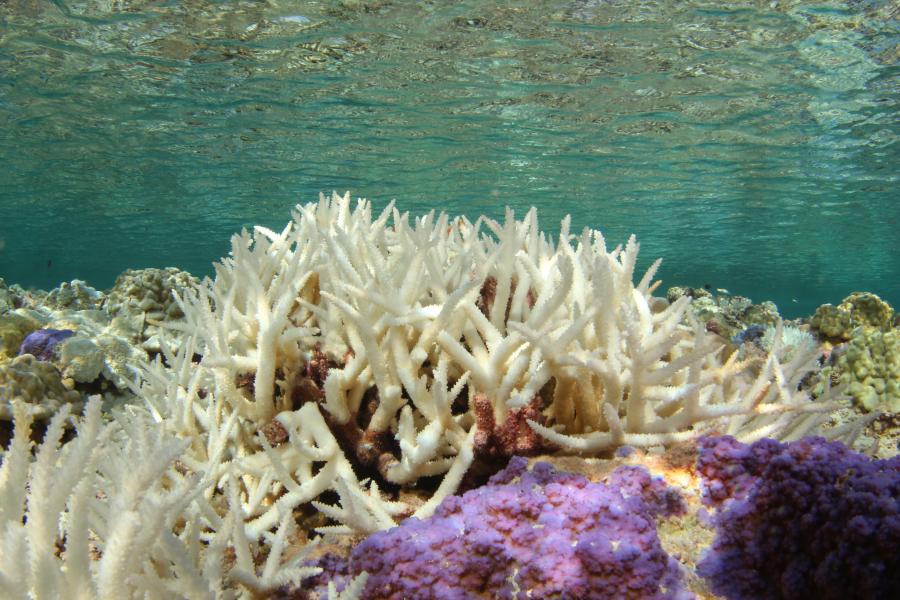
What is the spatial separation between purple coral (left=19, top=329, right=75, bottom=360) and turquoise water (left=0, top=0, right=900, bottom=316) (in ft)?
31.3

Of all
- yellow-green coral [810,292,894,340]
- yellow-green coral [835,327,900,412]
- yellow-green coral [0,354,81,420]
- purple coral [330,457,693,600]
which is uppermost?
purple coral [330,457,693,600]

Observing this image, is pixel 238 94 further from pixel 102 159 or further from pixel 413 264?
pixel 413 264

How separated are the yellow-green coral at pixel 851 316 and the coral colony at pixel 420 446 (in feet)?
22.0

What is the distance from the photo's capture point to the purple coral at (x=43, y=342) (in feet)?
17.4

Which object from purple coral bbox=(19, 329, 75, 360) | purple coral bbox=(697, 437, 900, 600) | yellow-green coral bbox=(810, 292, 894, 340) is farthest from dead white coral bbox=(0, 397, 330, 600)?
yellow-green coral bbox=(810, 292, 894, 340)

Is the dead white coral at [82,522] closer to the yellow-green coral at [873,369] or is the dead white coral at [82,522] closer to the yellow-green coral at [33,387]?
the yellow-green coral at [33,387]

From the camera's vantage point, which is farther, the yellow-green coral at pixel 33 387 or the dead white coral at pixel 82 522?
the yellow-green coral at pixel 33 387

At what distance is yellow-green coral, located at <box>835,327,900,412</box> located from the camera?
238 inches

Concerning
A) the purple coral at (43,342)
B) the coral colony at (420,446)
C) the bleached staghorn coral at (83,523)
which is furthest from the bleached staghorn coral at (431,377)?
the purple coral at (43,342)

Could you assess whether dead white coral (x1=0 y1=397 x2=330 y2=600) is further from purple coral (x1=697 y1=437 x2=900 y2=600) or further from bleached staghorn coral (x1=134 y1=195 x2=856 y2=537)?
purple coral (x1=697 y1=437 x2=900 y2=600)

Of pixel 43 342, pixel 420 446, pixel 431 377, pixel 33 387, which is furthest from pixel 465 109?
pixel 420 446

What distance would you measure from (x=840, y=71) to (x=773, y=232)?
2628cm

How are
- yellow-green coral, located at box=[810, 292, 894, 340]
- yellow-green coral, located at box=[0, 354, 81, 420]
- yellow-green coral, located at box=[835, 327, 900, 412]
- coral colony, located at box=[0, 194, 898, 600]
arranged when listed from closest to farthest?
1. coral colony, located at box=[0, 194, 898, 600]
2. yellow-green coral, located at box=[0, 354, 81, 420]
3. yellow-green coral, located at box=[835, 327, 900, 412]
4. yellow-green coral, located at box=[810, 292, 894, 340]

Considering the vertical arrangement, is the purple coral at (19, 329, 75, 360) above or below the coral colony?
below
